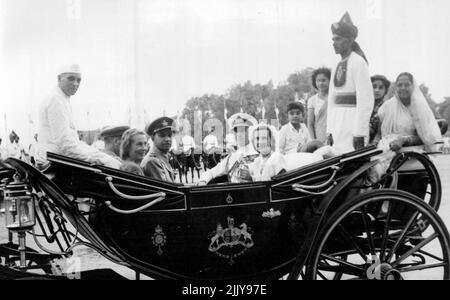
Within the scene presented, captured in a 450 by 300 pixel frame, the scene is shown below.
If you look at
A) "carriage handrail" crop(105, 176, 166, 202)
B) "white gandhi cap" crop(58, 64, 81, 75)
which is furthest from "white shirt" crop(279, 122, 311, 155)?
"white gandhi cap" crop(58, 64, 81, 75)

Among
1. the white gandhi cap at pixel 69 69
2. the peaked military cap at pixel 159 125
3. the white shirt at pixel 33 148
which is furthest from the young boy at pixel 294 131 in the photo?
the white shirt at pixel 33 148

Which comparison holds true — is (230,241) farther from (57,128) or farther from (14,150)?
(14,150)

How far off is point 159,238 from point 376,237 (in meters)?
1.38

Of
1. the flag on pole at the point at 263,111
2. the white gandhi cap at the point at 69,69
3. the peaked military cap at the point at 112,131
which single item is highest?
the white gandhi cap at the point at 69,69

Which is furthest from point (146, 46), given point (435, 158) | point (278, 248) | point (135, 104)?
point (435, 158)

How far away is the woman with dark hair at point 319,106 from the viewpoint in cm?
253

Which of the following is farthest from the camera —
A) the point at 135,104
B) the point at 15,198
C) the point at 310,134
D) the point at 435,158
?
the point at 435,158

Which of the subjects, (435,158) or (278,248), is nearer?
(278,248)

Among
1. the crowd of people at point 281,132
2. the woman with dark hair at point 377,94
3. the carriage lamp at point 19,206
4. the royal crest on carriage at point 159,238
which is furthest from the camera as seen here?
the woman with dark hair at point 377,94

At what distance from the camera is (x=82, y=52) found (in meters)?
2.38

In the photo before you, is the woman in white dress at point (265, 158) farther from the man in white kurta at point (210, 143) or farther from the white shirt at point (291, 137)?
the man in white kurta at point (210, 143)

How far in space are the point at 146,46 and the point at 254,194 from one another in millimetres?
1064

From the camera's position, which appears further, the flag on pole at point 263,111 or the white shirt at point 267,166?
the white shirt at point 267,166
